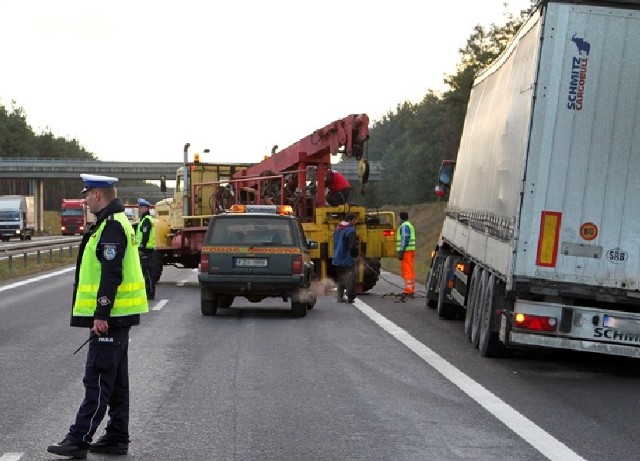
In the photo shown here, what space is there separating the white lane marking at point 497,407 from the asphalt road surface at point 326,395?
0.02 meters

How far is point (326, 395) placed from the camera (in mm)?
10773

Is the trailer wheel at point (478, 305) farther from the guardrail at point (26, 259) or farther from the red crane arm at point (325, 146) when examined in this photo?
the guardrail at point (26, 259)

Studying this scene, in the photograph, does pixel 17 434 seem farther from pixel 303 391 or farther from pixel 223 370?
pixel 223 370

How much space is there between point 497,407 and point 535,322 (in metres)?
2.14

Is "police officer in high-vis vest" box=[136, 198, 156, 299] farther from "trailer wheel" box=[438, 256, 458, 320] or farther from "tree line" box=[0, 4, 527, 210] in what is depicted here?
"tree line" box=[0, 4, 527, 210]

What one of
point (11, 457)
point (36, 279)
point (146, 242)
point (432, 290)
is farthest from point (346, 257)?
point (11, 457)

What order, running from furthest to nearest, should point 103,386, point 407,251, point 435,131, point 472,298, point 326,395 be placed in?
point 435,131 → point 407,251 → point 472,298 → point 326,395 → point 103,386

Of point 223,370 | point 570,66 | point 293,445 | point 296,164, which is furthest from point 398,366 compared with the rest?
point 296,164

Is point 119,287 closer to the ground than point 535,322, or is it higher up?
higher up

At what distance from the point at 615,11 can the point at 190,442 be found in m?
6.02

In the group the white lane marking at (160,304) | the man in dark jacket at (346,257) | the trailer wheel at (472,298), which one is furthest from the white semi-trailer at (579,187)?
the man in dark jacket at (346,257)

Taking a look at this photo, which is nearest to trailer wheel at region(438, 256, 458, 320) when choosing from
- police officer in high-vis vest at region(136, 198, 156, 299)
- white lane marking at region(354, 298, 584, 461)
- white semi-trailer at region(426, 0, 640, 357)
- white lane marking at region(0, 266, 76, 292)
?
white lane marking at region(354, 298, 584, 461)

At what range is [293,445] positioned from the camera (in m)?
8.39

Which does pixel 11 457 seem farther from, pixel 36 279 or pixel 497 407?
pixel 36 279
